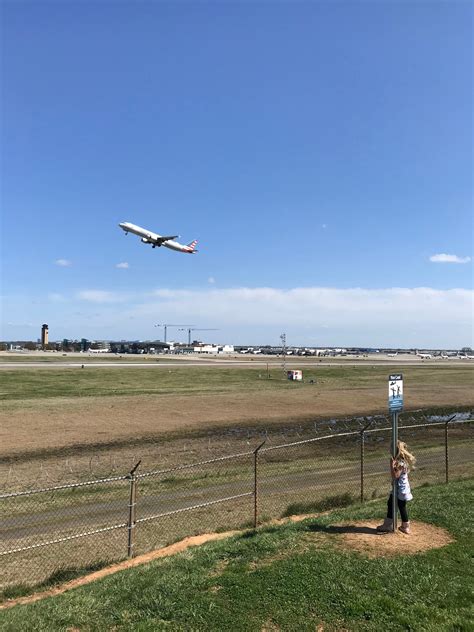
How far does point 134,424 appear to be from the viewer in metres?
31.6

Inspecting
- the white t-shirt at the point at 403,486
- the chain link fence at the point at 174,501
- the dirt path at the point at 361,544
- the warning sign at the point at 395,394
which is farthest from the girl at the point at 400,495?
the chain link fence at the point at 174,501

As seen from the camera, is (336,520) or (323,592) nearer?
(323,592)

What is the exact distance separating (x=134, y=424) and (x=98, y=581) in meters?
23.2

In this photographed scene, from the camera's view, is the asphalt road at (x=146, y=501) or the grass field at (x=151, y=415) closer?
the asphalt road at (x=146, y=501)

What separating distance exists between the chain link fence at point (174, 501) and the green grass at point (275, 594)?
2.43 meters

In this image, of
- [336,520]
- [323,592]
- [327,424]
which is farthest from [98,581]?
[327,424]

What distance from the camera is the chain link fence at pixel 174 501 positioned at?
11555 mm

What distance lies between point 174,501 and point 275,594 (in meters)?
9.02

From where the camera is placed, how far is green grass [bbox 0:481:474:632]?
6.58 m

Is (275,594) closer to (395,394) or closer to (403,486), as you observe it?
(403,486)

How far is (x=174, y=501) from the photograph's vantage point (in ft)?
51.4

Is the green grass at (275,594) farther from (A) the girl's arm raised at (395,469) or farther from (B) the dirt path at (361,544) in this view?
(A) the girl's arm raised at (395,469)

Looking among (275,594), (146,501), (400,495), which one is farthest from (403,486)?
(146,501)

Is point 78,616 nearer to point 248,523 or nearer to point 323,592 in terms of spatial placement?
point 323,592
